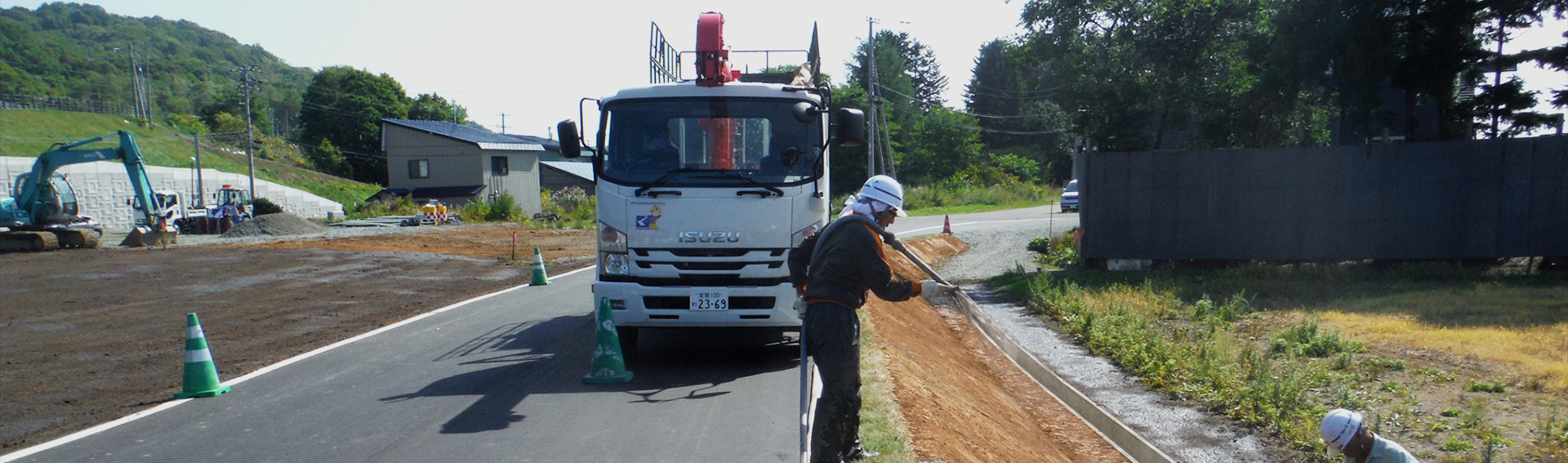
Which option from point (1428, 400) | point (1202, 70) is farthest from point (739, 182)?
point (1202, 70)

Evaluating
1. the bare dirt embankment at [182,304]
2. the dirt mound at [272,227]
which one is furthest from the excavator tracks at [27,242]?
the dirt mound at [272,227]

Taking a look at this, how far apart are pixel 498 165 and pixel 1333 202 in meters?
42.4

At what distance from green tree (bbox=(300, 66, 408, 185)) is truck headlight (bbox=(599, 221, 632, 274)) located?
7136cm

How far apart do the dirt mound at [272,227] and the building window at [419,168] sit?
14.4 meters

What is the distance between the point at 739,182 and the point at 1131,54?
1951 cm

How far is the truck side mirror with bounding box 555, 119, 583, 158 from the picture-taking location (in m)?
8.75

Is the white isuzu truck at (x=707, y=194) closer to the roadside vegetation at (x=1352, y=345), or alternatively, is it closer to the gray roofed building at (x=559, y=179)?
the roadside vegetation at (x=1352, y=345)

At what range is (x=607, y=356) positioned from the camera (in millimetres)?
8555

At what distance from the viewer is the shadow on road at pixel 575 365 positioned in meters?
8.05

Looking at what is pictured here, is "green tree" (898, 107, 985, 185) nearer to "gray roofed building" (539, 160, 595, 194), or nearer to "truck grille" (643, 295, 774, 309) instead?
"gray roofed building" (539, 160, 595, 194)

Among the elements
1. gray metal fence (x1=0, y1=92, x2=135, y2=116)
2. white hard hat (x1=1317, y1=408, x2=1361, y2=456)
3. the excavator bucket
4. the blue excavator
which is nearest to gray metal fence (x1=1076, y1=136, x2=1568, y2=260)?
white hard hat (x1=1317, y1=408, x2=1361, y2=456)

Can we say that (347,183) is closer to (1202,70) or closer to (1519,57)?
(1202,70)

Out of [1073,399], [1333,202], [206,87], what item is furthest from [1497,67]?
[206,87]

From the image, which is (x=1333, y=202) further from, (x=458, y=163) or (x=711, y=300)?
(x=458, y=163)
